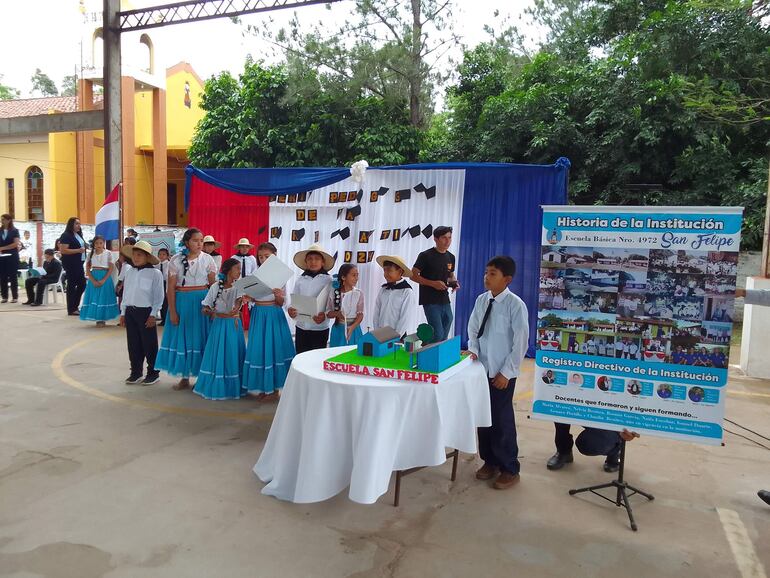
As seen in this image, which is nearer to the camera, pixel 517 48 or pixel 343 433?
pixel 343 433

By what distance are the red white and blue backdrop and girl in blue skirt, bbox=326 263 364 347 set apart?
5.83 ft

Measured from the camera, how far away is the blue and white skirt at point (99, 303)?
31.6 ft

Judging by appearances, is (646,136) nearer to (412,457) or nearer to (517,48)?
(517,48)

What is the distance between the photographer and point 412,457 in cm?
336

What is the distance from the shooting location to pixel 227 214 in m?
8.84

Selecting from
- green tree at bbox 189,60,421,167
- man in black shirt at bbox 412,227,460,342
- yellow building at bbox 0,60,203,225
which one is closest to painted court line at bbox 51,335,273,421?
man in black shirt at bbox 412,227,460,342

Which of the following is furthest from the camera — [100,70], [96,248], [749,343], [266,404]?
[100,70]

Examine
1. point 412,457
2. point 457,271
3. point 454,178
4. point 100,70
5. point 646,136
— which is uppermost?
point 100,70

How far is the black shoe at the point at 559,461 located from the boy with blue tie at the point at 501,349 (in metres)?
0.37

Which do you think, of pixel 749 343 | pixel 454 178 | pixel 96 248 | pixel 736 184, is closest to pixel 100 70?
pixel 96 248

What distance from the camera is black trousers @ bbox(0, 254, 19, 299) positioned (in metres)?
11.7

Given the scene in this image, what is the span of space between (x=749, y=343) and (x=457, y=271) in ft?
11.3

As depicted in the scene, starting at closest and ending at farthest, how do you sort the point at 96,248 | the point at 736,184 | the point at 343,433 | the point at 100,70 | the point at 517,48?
the point at 343,433 < the point at 96,248 < the point at 736,184 < the point at 517,48 < the point at 100,70

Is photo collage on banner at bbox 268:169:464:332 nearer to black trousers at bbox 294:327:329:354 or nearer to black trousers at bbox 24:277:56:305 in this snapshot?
black trousers at bbox 294:327:329:354
